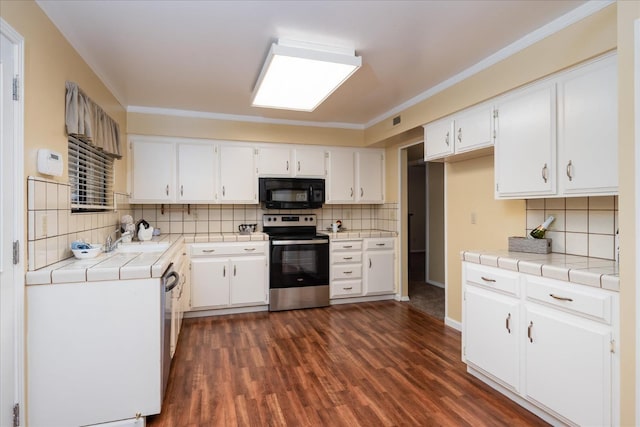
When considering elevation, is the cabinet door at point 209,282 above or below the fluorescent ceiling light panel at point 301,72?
below

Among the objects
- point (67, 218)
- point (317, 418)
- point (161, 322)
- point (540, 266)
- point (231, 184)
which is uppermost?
point (231, 184)

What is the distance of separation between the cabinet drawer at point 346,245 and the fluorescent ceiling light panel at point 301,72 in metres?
1.89

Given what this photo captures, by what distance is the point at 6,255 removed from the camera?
5.10 feet

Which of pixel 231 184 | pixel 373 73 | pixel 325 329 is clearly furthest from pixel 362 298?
pixel 373 73

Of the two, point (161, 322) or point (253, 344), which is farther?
point (253, 344)

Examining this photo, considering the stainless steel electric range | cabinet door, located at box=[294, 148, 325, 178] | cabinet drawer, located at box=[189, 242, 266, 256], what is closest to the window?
cabinet drawer, located at box=[189, 242, 266, 256]

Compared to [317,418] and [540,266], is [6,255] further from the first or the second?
[540,266]

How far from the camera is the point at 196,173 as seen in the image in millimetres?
3984

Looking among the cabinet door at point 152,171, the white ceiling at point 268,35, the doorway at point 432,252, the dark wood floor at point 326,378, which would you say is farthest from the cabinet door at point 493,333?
the cabinet door at point 152,171

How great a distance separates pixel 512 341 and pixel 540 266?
0.53 meters

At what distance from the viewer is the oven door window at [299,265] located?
399cm

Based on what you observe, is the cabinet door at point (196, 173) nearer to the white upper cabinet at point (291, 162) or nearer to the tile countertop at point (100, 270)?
the white upper cabinet at point (291, 162)

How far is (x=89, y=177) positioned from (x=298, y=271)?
2355 millimetres

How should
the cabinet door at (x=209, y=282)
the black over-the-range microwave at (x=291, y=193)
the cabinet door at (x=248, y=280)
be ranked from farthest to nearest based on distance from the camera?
1. the black over-the-range microwave at (x=291, y=193)
2. the cabinet door at (x=248, y=280)
3. the cabinet door at (x=209, y=282)
